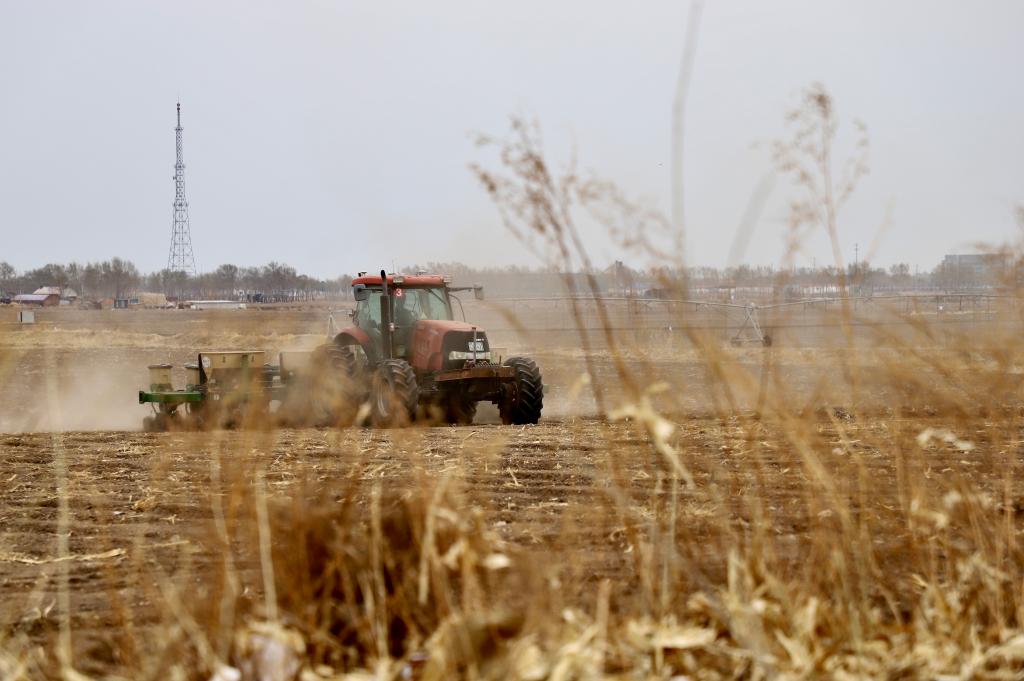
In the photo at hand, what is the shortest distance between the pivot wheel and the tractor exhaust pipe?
1.79ft

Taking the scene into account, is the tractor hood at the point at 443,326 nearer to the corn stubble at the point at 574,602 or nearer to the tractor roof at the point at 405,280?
the tractor roof at the point at 405,280

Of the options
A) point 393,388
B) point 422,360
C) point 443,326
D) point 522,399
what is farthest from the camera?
point 422,360

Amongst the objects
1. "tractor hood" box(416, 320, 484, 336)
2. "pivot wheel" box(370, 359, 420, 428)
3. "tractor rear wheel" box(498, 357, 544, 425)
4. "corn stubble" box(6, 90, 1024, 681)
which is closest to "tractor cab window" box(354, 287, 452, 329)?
"tractor hood" box(416, 320, 484, 336)

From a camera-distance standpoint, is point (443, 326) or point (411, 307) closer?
point (443, 326)

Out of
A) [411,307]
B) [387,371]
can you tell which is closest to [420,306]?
[411,307]

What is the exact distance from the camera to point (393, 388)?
13375 mm

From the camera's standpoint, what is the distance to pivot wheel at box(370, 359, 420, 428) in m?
13.5

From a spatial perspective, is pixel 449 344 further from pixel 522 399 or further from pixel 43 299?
pixel 43 299

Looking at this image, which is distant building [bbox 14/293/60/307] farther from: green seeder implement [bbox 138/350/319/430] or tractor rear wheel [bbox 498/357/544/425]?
tractor rear wheel [bbox 498/357/544/425]

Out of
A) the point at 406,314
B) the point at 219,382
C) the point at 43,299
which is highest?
the point at 43,299

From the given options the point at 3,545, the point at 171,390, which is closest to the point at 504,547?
the point at 3,545

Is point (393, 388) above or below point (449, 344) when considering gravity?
below

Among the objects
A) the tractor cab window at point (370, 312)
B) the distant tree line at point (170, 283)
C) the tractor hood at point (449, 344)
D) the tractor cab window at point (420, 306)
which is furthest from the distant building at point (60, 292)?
the tractor hood at point (449, 344)

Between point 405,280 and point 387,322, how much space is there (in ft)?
2.02
